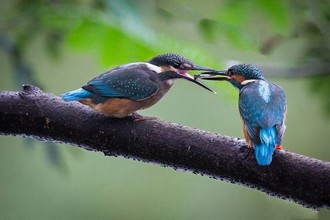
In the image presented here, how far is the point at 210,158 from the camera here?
6.20 feet

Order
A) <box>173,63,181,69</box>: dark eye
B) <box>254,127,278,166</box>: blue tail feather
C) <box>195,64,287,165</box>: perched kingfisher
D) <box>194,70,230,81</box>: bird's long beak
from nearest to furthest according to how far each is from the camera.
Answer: <box>254,127,278,166</box>: blue tail feather < <box>195,64,287,165</box>: perched kingfisher < <box>194,70,230,81</box>: bird's long beak < <box>173,63,181,69</box>: dark eye

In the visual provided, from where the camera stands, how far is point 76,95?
2197 mm

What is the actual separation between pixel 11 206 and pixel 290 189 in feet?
13.1

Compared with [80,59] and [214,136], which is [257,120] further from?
[80,59]

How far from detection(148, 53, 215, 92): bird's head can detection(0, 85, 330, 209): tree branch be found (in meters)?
0.23

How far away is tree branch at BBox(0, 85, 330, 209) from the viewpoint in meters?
1.82

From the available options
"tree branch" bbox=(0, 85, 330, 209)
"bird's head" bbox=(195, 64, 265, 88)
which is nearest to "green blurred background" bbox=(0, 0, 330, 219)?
"bird's head" bbox=(195, 64, 265, 88)

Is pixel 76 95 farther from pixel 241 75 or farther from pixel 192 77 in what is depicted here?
pixel 241 75

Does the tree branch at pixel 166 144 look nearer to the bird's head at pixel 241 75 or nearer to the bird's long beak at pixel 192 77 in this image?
the bird's long beak at pixel 192 77

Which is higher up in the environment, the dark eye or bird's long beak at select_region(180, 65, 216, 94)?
the dark eye

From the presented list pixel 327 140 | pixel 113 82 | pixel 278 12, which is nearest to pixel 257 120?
pixel 278 12

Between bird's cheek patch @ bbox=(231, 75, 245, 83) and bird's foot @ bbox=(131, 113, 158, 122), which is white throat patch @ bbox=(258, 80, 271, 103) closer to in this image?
bird's cheek patch @ bbox=(231, 75, 245, 83)

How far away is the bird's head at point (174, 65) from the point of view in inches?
85.2

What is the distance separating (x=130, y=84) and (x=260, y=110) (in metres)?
0.43
